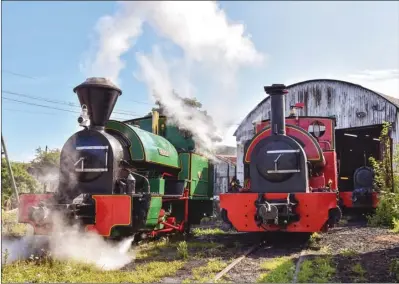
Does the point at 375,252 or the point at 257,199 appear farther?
the point at 257,199

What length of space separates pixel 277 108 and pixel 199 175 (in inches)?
120

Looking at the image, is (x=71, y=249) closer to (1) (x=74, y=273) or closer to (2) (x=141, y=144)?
(1) (x=74, y=273)

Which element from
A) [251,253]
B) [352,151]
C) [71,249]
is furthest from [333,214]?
[352,151]

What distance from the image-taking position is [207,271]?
236 inches

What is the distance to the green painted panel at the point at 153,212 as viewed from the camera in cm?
733

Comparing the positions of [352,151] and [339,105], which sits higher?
[339,105]

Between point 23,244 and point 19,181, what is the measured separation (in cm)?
1270

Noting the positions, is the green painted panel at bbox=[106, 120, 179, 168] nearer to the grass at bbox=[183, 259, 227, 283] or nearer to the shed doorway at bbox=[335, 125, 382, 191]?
the grass at bbox=[183, 259, 227, 283]

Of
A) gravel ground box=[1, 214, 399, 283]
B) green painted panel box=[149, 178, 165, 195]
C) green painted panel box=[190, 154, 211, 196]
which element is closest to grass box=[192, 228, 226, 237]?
gravel ground box=[1, 214, 399, 283]

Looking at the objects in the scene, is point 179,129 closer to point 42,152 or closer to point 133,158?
point 133,158

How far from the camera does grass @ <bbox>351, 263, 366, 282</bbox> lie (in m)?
5.47

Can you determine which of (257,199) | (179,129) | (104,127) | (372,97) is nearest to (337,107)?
(372,97)

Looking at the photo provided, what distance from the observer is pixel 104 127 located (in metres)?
7.82

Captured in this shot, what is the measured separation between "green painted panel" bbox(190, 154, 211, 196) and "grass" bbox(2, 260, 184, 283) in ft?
12.7
